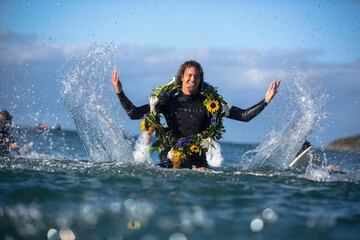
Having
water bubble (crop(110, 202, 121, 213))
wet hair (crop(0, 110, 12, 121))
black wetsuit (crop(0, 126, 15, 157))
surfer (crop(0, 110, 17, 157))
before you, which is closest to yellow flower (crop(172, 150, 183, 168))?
water bubble (crop(110, 202, 121, 213))

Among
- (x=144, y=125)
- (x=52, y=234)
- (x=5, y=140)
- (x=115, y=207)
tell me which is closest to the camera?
(x=52, y=234)

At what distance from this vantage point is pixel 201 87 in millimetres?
8148

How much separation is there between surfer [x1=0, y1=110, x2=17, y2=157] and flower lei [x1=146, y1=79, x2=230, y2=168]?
12.2ft

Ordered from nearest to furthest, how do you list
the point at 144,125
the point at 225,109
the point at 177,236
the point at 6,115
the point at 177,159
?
the point at 177,236 < the point at 177,159 < the point at 225,109 < the point at 144,125 < the point at 6,115

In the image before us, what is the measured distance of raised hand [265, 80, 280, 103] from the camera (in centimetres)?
783

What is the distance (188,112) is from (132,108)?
0.97 meters

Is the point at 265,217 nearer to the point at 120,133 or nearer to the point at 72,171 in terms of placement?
the point at 72,171

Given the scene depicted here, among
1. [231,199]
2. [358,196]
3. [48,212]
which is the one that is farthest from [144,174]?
[358,196]

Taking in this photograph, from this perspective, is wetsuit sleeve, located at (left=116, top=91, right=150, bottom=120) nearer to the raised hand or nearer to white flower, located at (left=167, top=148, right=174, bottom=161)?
white flower, located at (left=167, top=148, right=174, bottom=161)

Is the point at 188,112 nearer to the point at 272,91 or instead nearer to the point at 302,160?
the point at 272,91

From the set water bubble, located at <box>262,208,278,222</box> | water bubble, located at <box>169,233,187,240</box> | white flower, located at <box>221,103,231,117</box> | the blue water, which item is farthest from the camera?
white flower, located at <box>221,103,231,117</box>

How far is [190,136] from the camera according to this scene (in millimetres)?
7820

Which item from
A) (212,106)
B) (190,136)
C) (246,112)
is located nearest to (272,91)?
(246,112)

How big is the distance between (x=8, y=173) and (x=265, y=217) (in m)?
3.20
